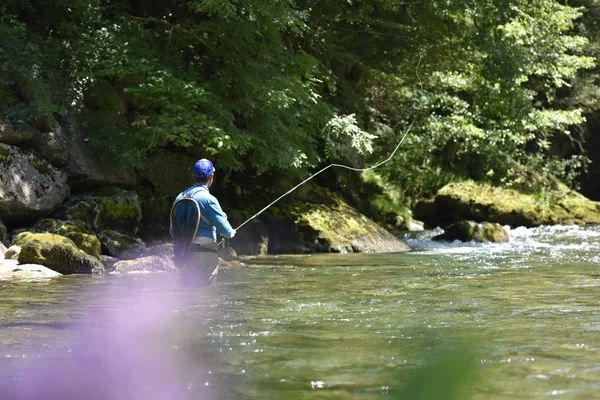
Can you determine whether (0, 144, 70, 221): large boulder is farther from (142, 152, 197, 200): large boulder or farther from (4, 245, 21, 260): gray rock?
(142, 152, 197, 200): large boulder

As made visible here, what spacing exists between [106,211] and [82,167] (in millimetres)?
929

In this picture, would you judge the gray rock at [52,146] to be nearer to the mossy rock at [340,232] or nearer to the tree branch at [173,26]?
the tree branch at [173,26]

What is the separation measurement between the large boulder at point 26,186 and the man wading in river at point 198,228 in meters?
5.08

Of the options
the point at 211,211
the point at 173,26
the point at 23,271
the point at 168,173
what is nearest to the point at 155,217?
the point at 168,173

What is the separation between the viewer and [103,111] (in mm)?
13781

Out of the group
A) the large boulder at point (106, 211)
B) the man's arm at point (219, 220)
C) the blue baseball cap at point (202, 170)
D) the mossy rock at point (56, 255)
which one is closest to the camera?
the man's arm at point (219, 220)

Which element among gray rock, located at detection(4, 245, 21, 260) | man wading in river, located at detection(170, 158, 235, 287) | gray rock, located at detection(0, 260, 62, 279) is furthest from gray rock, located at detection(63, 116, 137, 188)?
man wading in river, located at detection(170, 158, 235, 287)

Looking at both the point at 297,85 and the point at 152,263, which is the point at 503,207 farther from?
the point at 152,263

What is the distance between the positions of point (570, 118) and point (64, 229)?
53.0ft

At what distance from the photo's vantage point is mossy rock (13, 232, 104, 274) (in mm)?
10312

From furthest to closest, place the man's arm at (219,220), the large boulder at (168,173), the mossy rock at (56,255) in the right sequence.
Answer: the large boulder at (168,173) → the mossy rock at (56,255) → the man's arm at (219,220)

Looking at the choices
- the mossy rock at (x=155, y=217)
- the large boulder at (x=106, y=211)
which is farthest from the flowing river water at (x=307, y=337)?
the mossy rock at (x=155, y=217)

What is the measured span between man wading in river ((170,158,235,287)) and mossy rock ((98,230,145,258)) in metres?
4.55

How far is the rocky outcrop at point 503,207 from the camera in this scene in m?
22.0
